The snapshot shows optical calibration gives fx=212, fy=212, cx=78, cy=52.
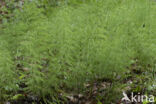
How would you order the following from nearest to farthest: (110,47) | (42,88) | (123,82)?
1. (110,47)
2. (42,88)
3. (123,82)

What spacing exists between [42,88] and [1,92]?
1.89ft

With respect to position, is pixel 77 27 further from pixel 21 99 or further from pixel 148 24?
pixel 21 99

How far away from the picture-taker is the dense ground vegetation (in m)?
2.34

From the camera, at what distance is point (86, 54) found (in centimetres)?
239

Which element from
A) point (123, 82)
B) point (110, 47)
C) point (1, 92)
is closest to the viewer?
point (110, 47)

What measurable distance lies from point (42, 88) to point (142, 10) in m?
1.93

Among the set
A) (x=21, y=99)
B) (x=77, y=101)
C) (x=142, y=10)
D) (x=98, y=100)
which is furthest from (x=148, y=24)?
(x=21, y=99)

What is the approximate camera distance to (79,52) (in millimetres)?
2330

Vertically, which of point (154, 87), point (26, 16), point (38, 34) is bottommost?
point (154, 87)

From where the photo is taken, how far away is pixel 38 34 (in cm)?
263

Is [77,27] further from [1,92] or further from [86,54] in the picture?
[1,92]

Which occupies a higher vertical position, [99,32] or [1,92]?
[99,32]

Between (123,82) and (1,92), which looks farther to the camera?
(123,82)

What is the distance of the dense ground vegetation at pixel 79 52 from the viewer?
2.34 metres
